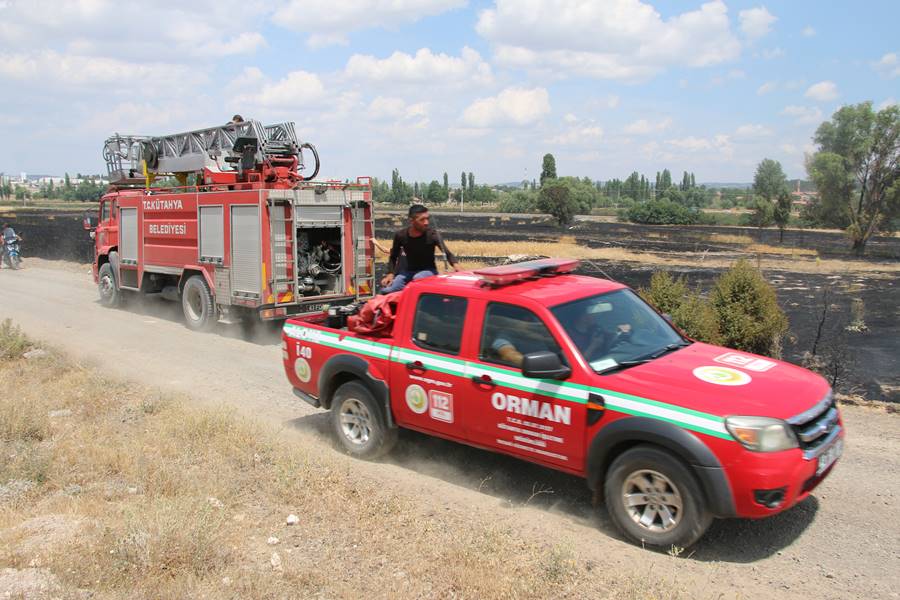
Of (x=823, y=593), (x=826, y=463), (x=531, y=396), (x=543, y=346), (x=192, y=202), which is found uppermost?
(x=192, y=202)

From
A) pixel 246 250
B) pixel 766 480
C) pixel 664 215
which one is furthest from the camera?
pixel 664 215

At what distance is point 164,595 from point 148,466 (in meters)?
2.29

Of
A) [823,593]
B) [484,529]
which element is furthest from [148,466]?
[823,593]

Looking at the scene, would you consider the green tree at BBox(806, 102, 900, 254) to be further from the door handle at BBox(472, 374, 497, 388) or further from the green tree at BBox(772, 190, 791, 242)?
the door handle at BBox(472, 374, 497, 388)

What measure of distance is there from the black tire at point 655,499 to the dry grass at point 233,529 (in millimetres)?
385

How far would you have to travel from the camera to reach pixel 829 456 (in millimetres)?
4824

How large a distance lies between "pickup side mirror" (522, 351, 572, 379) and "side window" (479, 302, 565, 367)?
5.6 inches

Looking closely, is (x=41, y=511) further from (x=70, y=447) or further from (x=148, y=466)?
(x=70, y=447)

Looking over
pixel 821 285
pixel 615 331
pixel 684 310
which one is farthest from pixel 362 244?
pixel 821 285

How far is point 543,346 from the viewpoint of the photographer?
5.28m

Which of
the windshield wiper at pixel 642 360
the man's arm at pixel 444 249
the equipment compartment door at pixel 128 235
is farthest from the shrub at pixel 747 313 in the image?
the equipment compartment door at pixel 128 235

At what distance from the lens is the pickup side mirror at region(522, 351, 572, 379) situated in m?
4.94

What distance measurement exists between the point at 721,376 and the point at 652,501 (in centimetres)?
99

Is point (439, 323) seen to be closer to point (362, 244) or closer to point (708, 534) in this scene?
point (708, 534)
